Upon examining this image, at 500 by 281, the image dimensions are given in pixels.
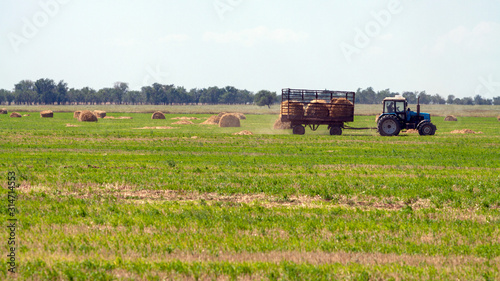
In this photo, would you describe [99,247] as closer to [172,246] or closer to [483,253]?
[172,246]

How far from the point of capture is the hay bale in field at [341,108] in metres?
41.0

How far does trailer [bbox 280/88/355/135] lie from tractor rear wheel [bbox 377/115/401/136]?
8.41 ft

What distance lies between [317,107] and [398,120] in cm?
628

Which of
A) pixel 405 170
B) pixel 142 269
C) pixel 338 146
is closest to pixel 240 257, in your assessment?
pixel 142 269

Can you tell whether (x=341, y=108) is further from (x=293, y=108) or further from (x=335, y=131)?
(x=293, y=108)

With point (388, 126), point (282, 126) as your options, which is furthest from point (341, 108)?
point (282, 126)

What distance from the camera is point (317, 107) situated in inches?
1622

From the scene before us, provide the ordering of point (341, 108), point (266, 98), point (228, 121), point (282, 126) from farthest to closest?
1. point (266, 98)
2. point (228, 121)
3. point (282, 126)
4. point (341, 108)

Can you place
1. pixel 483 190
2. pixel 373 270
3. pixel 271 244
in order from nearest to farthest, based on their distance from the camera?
pixel 373 270 → pixel 271 244 → pixel 483 190

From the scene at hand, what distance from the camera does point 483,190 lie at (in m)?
Result: 15.8

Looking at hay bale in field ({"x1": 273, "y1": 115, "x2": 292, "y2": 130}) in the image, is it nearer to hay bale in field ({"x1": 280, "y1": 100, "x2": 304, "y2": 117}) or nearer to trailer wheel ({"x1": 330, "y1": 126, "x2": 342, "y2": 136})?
hay bale in field ({"x1": 280, "y1": 100, "x2": 304, "y2": 117})

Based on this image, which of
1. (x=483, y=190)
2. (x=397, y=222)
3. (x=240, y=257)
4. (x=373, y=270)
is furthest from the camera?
(x=483, y=190)

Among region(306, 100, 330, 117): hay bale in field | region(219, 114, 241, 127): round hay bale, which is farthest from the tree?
region(306, 100, 330, 117): hay bale in field

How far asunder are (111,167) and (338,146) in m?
15.2
